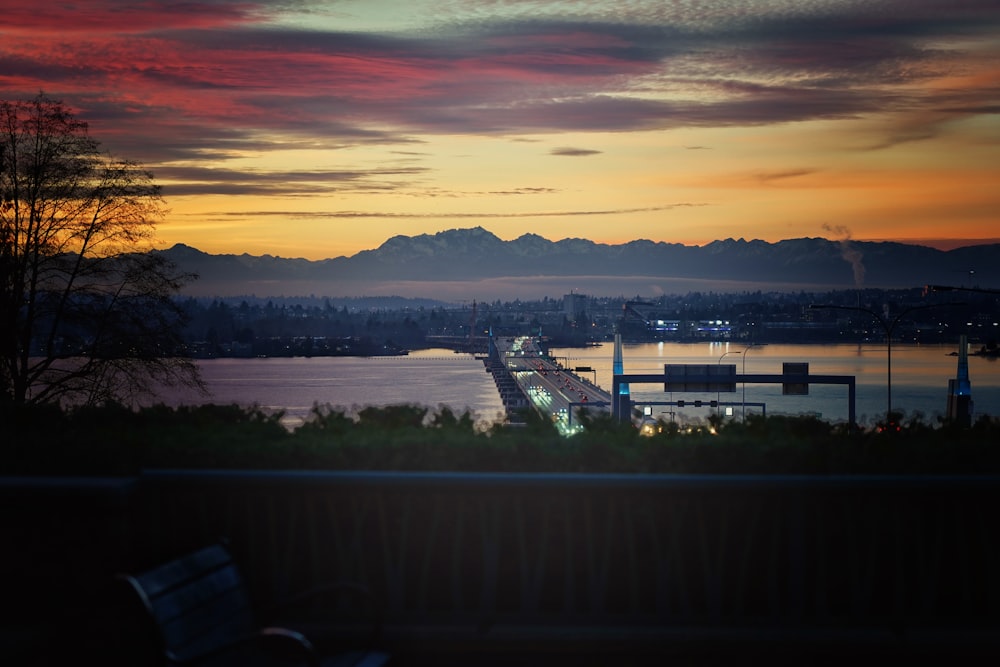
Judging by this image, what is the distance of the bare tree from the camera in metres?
27.9

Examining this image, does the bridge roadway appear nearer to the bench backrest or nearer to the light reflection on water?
the light reflection on water

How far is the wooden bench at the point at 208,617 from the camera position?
4.12 meters

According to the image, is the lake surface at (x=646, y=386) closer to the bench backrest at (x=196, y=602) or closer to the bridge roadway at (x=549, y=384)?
the bridge roadway at (x=549, y=384)

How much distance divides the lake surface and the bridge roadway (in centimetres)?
327

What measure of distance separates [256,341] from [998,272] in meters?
78.7

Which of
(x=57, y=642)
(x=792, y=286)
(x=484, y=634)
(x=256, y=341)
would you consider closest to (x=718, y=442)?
(x=484, y=634)

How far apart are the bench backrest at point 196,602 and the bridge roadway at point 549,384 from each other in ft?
127

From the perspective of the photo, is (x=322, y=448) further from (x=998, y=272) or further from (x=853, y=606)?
(x=998, y=272)

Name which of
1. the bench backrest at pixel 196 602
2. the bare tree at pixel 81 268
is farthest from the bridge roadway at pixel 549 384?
the bench backrest at pixel 196 602

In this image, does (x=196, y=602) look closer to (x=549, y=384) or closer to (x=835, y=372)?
(x=549, y=384)

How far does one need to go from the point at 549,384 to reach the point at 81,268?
6088 centimetres

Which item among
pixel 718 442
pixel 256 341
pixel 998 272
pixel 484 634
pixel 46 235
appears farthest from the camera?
pixel 256 341

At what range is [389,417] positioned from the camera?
807 centimetres

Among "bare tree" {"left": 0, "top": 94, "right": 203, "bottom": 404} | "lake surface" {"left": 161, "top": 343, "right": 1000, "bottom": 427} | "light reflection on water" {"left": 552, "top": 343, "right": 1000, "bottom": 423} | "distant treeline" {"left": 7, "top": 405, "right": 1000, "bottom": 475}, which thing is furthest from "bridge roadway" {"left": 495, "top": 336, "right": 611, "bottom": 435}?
"distant treeline" {"left": 7, "top": 405, "right": 1000, "bottom": 475}
